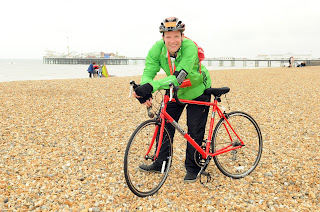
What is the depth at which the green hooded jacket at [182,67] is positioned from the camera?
3223 millimetres

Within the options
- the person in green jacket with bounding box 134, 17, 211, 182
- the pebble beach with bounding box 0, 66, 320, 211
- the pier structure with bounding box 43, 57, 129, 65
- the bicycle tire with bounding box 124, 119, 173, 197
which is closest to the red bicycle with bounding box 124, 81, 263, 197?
the bicycle tire with bounding box 124, 119, 173, 197

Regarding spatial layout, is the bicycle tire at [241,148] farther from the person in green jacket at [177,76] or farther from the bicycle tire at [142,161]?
the bicycle tire at [142,161]

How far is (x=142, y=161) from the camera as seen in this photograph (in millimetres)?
3660

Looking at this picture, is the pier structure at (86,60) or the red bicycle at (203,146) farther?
the pier structure at (86,60)

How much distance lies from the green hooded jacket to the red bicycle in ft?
0.44

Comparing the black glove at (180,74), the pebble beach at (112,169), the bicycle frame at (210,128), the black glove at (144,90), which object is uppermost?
the black glove at (180,74)

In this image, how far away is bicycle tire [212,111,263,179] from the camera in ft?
13.5

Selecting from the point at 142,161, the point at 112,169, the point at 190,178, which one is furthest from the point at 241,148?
the point at 112,169

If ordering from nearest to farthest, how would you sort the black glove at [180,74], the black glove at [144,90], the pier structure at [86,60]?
the black glove at [144,90]
the black glove at [180,74]
the pier structure at [86,60]

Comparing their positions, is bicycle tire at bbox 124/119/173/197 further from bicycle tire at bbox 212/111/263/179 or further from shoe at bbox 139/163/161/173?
bicycle tire at bbox 212/111/263/179

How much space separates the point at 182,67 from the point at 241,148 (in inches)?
81.2

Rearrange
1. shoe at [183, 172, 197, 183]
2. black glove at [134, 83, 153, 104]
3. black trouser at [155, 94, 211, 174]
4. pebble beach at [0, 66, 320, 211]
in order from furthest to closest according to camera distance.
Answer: shoe at [183, 172, 197, 183] < black trouser at [155, 94, 211, 174] < pebble beach at [0, 66, 320, 211] < black glove at [134, 83, 153, 104]

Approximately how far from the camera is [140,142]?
330 cm

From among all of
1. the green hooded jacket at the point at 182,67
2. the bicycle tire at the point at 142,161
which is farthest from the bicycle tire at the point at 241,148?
the bicycle tire at the point at 142,161
